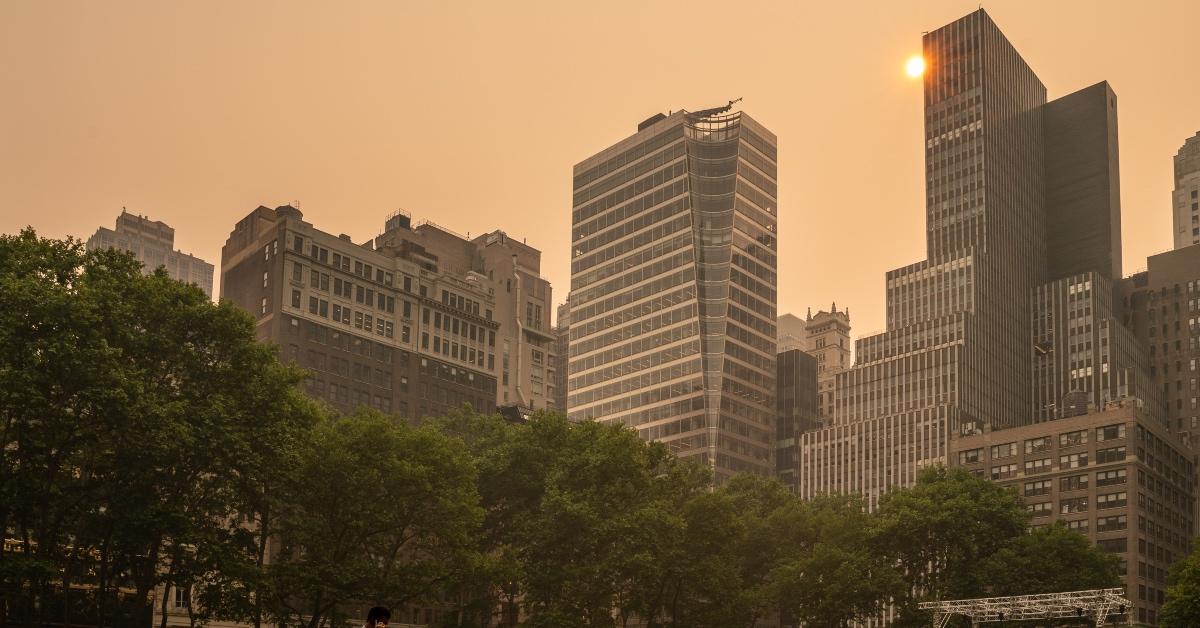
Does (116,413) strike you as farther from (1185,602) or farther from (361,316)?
(361,316)

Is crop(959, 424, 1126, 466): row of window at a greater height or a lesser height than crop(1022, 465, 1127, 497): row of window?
greater

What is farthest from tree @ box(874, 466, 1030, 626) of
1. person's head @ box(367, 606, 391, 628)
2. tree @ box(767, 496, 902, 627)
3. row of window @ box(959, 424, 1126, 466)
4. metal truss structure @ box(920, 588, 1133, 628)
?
person's head @ box(367, 606, 391, 628)

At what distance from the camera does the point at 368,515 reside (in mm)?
76688

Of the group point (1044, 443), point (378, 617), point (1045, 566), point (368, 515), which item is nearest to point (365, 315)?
point (368, 515)

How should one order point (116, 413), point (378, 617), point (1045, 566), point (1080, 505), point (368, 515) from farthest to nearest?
1. point (1080, 505)
2. point (1045, 566)
3. point (368, 515)
4. point (116, 413)
5. point (378, 617)

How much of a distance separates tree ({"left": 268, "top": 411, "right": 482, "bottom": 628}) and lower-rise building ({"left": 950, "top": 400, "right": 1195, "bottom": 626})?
95539 millimetres

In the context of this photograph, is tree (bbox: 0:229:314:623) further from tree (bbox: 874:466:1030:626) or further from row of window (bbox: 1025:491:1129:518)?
row of window (bbox: 1025:491:1129:518)

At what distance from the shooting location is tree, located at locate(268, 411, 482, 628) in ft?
243

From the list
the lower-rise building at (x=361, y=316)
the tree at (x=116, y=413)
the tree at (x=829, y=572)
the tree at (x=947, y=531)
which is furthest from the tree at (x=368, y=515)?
the lower-rise building at (x=361, y=316)

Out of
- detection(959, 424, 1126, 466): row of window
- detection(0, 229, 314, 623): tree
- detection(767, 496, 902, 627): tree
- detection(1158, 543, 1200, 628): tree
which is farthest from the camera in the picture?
detection(959, 424, 1126, 466): row of window

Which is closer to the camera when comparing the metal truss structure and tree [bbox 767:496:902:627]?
the metal truss structure

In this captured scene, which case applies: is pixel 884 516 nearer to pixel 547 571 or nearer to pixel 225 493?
pixel 547 571

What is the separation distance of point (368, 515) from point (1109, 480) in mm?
108607

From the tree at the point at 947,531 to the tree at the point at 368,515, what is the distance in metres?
34.3
